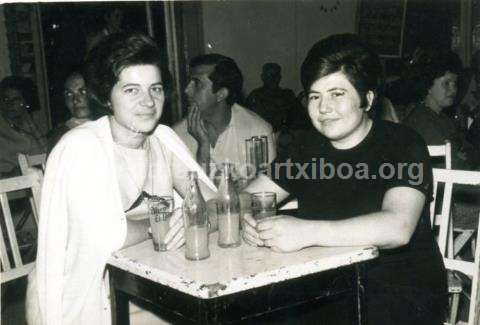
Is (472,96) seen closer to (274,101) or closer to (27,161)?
(274,101)

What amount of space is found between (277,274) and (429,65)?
258 cm

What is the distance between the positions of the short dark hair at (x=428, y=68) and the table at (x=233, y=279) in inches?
91.2

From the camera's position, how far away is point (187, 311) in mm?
1253

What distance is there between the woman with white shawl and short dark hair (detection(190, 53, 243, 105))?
1.04 meters

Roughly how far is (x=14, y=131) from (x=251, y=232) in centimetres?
324

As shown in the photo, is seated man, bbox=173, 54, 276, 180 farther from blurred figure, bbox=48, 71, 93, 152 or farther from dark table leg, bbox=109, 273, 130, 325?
dark table leg, bbox=109, 273, 130, 325

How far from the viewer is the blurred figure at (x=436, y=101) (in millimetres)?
3240

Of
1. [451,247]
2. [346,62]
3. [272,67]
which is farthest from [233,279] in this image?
[272,67]

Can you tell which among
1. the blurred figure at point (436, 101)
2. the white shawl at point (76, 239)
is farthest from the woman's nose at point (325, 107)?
the blurred figure at point (436, 101)

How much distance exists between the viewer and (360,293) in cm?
142

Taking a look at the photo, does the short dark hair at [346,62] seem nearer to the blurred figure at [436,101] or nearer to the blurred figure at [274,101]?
the blurred figure at [436,101]

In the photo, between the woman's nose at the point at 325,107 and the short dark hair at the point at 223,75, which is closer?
→ the woman's nose at the point at 325,107

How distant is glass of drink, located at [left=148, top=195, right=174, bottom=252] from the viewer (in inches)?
60.1

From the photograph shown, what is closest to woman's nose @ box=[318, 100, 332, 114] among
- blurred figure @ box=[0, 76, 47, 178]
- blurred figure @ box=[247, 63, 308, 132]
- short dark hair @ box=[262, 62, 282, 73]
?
blurred figure @ box=[0, 76, 47, 178]
